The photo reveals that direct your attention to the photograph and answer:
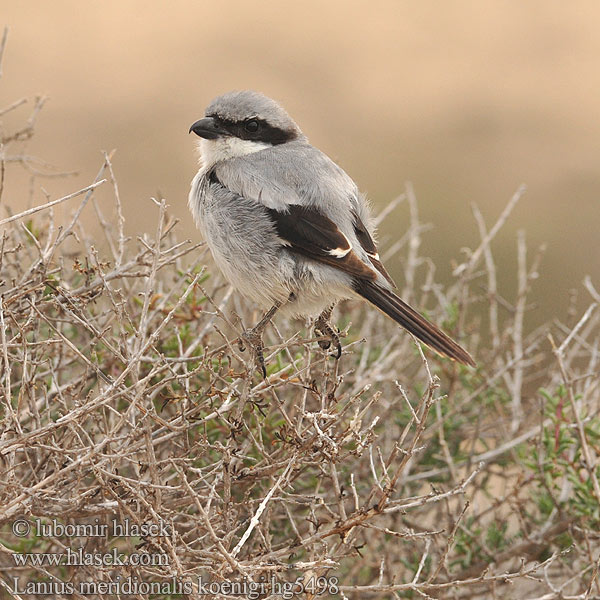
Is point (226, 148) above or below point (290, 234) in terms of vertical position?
above

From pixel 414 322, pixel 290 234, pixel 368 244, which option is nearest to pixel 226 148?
pixel 290 234

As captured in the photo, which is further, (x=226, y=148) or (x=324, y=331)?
(x=226, y=148)

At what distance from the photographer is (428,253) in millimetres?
8789

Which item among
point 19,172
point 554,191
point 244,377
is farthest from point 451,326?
point 554,191

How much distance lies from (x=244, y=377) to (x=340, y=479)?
0.96m

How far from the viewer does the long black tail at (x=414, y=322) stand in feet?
10.3

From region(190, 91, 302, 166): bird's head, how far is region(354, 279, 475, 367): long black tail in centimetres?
87

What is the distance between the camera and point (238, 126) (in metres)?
3.78

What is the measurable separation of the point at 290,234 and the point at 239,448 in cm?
86

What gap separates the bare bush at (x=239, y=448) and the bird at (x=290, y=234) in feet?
0.53

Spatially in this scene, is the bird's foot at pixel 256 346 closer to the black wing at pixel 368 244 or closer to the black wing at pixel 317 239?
the black wing at pixel 317 239

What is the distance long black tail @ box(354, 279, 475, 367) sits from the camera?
10.3 feet

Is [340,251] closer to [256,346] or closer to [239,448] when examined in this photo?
[256,346]

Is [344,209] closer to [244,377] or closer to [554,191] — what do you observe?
[244,377]
